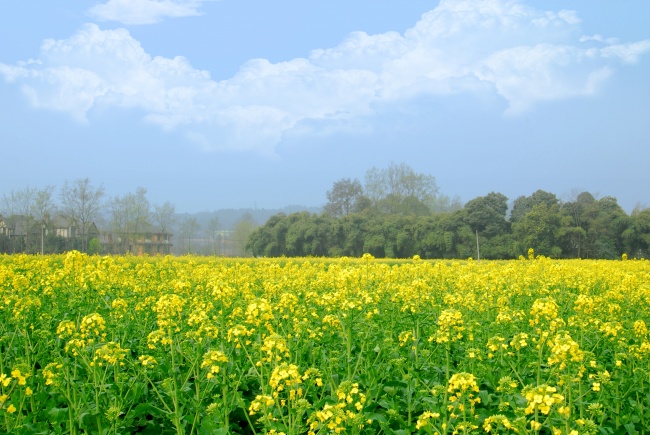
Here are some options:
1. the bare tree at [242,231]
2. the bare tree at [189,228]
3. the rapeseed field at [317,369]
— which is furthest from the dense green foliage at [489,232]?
the rapeseed field at [317,369]

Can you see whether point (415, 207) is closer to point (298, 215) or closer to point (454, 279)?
point (298, 215)

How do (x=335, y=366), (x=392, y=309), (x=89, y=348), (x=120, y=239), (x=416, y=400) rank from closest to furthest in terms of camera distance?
(x=416, y=400), (x=335, y=366), (x=89, y=348), (x=392, y=309), (x=120, y=239)

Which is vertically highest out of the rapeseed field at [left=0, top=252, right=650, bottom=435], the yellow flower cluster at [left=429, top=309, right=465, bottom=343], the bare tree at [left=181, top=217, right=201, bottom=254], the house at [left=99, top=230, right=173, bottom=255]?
the bare tree at [left=181, top=217, right=201, bottom=254]

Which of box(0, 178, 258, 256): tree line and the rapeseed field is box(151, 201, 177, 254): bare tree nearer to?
box(0, 178, 258, 256): tree line

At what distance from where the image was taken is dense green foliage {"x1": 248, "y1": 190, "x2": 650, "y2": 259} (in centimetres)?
3425

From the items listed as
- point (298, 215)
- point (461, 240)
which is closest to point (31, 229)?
point (298, 215)

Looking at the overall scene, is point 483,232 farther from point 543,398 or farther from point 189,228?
point 543,398

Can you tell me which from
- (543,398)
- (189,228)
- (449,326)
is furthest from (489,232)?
(543,398)

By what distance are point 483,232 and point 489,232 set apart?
447 millimetres

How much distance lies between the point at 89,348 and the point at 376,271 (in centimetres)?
665

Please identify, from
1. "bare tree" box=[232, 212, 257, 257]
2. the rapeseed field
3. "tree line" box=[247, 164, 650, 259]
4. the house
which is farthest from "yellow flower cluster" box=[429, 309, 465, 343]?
"bare tree" box=[232, 212, 257, 257]

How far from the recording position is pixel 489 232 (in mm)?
36688

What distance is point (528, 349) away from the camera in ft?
17.6

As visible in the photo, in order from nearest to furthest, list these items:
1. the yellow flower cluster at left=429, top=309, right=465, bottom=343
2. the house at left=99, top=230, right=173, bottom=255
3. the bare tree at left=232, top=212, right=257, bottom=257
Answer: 1. the yellow flower cluster at left=429, top=309, right=465, bottom=343
2. the house at left=99, top=230, right=173, bottom=255
3. the bare tree at left=232, top=212, right=257, bottom=257
